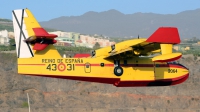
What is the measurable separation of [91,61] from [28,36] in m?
5.59

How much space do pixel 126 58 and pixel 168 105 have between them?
3272cm

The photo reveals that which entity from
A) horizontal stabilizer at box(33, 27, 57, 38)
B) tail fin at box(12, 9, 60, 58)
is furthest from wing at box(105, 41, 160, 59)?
tail fin at box(12, 9, 60, 58)

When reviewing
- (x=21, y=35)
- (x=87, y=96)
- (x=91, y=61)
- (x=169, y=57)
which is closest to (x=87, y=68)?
(x=91, y=61)

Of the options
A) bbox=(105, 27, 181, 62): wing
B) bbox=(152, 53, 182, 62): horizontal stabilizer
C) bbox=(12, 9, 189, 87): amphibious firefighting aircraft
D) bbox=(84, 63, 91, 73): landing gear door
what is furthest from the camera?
bbox=(84, 63, 91, 73): landing gear door

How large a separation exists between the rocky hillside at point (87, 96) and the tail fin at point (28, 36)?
25302mm

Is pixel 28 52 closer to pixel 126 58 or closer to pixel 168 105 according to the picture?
pixel 126 58

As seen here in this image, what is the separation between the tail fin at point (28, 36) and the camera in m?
41.9

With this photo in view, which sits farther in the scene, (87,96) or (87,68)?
(87,96)

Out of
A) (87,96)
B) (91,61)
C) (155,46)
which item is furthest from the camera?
(87,96)

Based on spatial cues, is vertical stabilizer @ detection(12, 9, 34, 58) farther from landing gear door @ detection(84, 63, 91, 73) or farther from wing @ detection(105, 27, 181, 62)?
wing @ detection(105, 27, 181, 62)

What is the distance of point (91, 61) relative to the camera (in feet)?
142

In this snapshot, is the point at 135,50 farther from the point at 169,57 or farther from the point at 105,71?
the point at 105,71

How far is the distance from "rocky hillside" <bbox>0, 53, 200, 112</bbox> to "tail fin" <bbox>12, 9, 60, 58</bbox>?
25.3 m

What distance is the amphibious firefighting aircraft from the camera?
41.6 m
